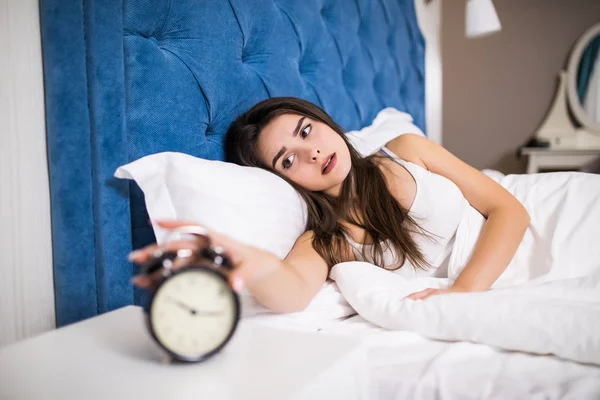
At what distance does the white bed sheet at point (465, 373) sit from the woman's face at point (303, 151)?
50cm

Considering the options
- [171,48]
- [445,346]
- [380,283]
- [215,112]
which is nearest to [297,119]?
[215,112]

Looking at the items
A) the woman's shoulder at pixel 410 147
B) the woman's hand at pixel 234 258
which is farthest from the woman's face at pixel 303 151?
the woman's hand at pixel 234 258

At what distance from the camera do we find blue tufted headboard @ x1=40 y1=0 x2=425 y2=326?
829 mm

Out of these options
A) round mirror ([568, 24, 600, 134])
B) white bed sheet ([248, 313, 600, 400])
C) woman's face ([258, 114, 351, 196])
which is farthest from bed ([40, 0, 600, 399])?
round mirror ([568, 24, 600, 134])

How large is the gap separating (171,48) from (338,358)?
0.74m

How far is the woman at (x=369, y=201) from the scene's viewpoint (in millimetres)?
1132

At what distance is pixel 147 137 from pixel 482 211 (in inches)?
34.1

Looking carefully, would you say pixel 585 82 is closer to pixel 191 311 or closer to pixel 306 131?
pixel 306 131

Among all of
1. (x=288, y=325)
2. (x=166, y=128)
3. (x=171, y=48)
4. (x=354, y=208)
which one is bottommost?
(x=288, y=325)

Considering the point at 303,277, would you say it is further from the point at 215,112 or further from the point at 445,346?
the point at 215,112

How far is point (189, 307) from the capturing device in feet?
1.80

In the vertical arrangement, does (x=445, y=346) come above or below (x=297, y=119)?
below

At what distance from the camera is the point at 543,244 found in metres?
1.20

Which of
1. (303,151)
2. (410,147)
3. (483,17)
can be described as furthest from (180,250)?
(483,17)
